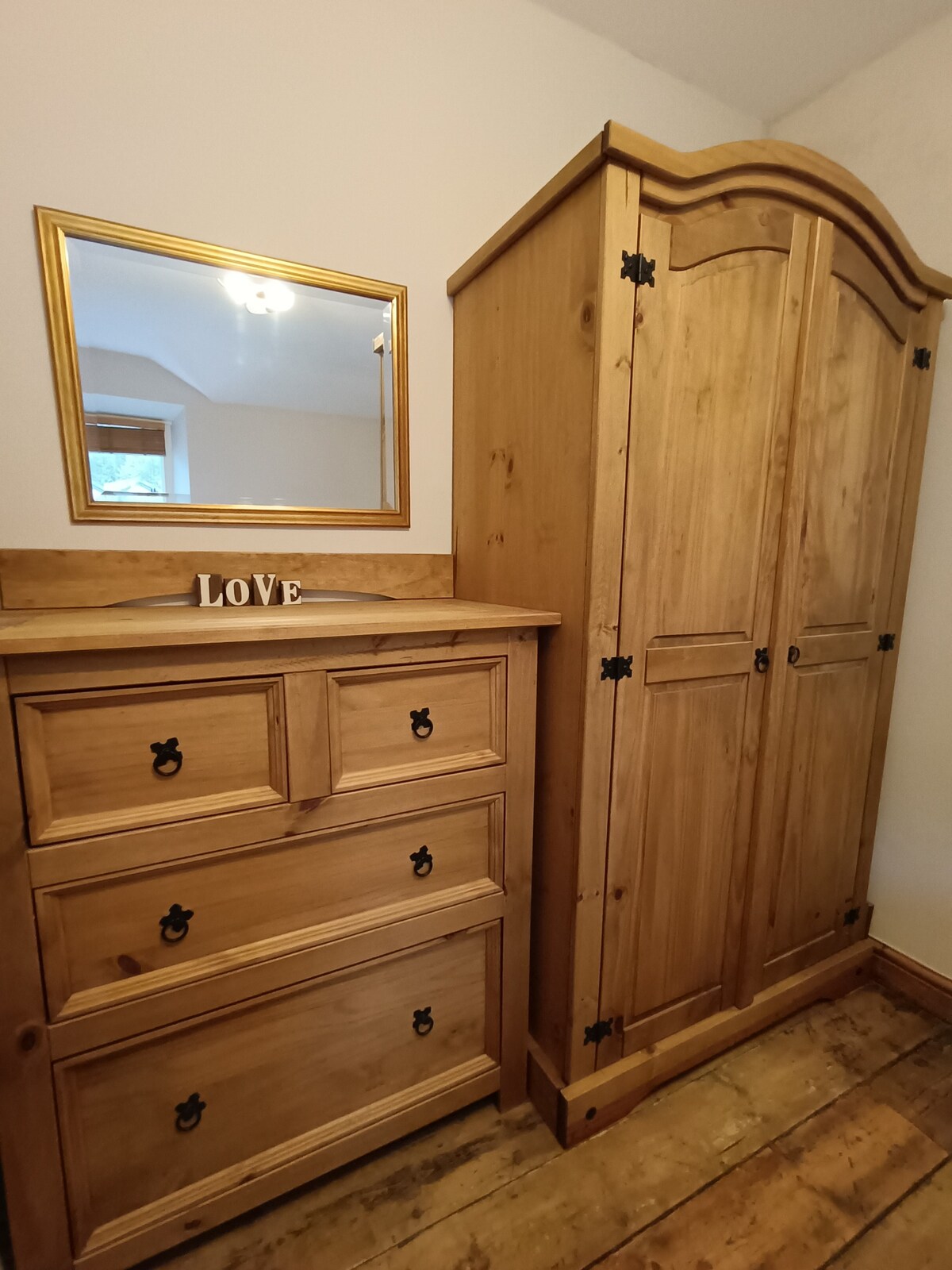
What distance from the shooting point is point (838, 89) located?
171 centimetres

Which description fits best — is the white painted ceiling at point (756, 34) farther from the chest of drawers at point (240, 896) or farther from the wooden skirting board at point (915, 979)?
the wooden skirting board at point (915, 979)

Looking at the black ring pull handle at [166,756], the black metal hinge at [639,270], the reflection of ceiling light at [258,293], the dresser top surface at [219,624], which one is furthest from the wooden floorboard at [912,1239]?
the reflection of ceiling light at [258,293]

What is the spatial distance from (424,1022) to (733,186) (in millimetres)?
1733

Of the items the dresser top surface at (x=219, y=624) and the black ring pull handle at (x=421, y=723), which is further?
the black ring pull handle at (x=421, y=723)

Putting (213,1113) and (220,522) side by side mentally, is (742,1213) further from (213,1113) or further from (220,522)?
(220,522)

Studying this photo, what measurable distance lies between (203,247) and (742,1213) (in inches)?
87.1

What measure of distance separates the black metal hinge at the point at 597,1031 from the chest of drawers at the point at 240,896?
17 centimetres

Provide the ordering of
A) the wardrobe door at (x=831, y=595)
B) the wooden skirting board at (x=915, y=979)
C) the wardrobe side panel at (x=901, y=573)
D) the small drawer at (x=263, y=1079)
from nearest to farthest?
1. the small drawer at (x=263, y=1079)
2. the wardrobe door at (x=831, y=595)
3. the wardrobe side panel at (x=901, y=573)
4. the wooden skirting board at (x=915, y=979)

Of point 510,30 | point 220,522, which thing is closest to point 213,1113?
point 220,522

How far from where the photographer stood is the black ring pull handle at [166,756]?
2.83ft

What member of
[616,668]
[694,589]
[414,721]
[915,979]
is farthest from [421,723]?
[915,979]

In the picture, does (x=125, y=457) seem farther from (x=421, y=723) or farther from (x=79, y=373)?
(x=421, y=723)

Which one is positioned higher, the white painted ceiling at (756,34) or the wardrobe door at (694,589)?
the white painted ceiling at (756,34)

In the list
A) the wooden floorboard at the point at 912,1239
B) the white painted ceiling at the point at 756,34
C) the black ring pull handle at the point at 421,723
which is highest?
the white painted ceiling at the point at 756,34
